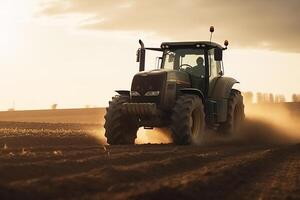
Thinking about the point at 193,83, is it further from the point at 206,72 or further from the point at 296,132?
the point at 296,132

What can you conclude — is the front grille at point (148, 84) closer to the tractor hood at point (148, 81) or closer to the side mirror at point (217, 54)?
the tractor hood at point (148, 81)

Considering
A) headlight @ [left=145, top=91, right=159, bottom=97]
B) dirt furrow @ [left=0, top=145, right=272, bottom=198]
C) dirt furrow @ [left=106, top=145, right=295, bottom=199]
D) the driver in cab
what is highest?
the driver in cab

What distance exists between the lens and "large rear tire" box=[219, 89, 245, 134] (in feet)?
49.9

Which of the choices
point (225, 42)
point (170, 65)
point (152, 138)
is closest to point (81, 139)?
point (152, 138)

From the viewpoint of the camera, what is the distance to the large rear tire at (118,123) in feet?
42.4

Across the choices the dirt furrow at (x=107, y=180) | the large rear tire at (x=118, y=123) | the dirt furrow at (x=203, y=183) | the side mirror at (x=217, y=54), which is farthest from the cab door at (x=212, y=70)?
the dirt furrow at (x=107, y=180)

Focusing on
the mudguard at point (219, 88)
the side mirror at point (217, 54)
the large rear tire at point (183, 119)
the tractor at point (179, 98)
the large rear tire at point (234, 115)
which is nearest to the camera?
the large rear tire at point (183, 119)

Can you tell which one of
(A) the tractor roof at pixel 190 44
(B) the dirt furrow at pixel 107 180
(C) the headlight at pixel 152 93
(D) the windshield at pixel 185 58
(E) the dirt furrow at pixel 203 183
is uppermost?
(A) the tractor roof at pixel 190 44

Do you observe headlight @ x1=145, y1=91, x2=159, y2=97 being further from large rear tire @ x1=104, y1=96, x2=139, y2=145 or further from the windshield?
the windshield

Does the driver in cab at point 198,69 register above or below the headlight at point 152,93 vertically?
above

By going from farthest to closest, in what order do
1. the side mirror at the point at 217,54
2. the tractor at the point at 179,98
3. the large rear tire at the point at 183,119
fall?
the side mirror at the point at 217,54
the tractor at the point at 179,98
the large rear tire at the point at 183,119

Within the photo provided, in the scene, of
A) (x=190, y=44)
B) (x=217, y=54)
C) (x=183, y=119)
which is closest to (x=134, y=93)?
(x=183, y=119)

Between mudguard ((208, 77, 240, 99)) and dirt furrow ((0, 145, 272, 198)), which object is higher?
mudguard ((208, 77, 240, 99))

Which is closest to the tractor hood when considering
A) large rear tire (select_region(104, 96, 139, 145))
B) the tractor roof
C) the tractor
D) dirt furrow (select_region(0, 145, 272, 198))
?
the tractor
